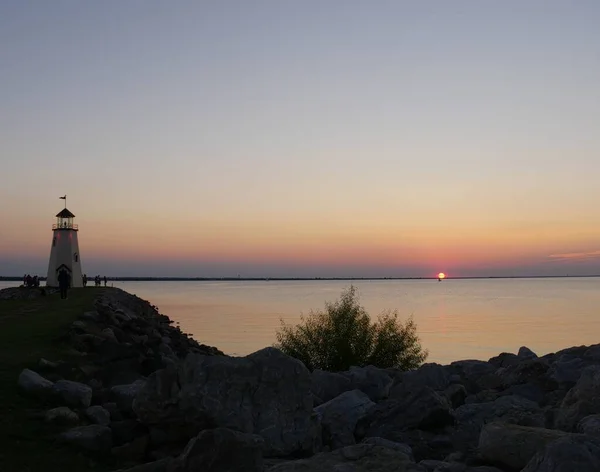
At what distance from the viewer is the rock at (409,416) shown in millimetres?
11273

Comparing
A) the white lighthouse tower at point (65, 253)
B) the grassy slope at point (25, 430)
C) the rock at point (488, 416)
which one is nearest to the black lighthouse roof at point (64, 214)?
the white lighthouse tower at point (65, 253)

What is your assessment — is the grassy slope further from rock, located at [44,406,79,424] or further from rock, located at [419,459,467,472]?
rock, located at [419,459,467,472]

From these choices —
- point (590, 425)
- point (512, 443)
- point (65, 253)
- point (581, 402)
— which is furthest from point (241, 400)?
point (65, 253)

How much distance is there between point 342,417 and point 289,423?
2.20 metres

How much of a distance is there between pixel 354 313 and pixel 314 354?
9.00 feet

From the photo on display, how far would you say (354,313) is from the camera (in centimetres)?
3136

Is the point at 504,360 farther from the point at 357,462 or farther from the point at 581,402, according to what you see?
the point at 357,462

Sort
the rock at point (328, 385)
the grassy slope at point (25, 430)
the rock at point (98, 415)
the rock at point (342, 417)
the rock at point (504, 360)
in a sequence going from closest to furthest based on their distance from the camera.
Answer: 1. the grassy slope at point (25, 430)
2. the rock at point (98, 415)
3. the rock at point (342, 417)
4. the rock at point (328, 385)
5. the rock at point (504, 360)

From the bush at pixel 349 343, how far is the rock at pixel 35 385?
1913 centimetres

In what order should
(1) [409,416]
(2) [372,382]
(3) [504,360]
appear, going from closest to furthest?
(1) [409,416] < (2) [372,382] < (3) [504,360]

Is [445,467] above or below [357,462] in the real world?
below

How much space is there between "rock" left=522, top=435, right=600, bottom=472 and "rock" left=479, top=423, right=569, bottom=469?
0.98m

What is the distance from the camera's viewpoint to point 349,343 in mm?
30453

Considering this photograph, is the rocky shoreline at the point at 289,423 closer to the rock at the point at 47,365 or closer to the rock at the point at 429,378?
the rock at the point at 47,365
